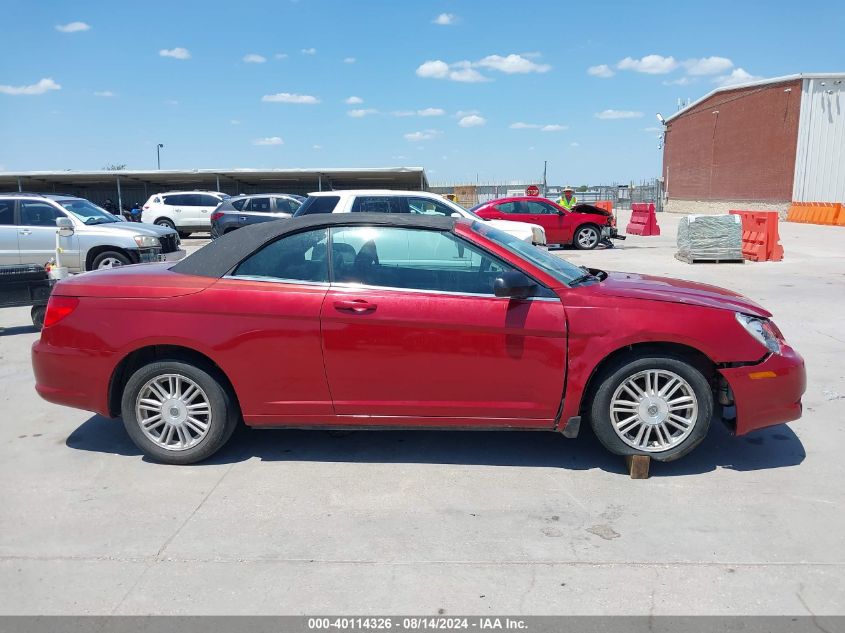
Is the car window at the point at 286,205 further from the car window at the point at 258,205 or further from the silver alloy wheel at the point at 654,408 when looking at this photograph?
the silver alloy wheel at the point at 654,408

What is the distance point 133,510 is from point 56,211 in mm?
10405

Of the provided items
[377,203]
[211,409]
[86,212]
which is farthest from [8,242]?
[211,409]

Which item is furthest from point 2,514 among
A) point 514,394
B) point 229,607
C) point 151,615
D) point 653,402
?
point 653,402

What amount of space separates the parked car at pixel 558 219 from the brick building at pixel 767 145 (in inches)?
877

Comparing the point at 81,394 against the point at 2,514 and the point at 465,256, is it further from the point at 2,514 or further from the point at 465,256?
the point at 465,256

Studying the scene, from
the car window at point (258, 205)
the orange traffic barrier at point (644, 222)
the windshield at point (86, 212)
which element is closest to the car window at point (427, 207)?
the windshield at point (86, 212)

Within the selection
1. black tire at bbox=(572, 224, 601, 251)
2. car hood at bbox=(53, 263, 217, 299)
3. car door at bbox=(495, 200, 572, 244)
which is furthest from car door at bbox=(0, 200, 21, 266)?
black tire at bbox=(572, 224, 601, 251)

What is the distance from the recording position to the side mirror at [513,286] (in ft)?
13.1

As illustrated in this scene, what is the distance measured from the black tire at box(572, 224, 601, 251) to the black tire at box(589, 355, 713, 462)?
Answer: 16.4m

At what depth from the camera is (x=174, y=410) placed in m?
4.36

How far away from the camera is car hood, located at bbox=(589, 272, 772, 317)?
4188 mm

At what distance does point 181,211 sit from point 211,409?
25.1 meters

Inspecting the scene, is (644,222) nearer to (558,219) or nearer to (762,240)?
(558,219)

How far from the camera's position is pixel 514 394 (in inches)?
163
